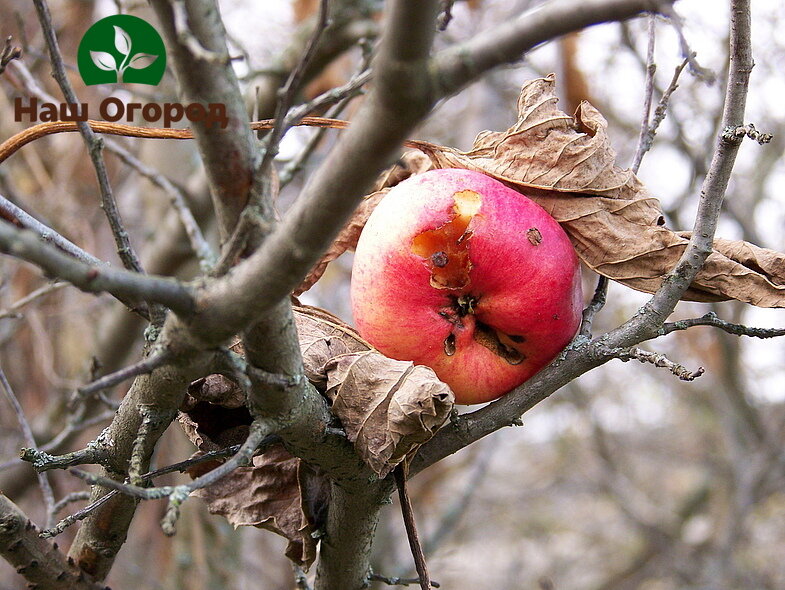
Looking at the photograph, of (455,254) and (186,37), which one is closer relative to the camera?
(186,37)

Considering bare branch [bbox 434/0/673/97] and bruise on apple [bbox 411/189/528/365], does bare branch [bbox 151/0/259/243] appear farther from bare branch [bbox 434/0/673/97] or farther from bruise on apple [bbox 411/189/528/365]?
bruise on apple [bbox 411/189/528/365]

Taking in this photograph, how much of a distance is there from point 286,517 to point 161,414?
0.33m

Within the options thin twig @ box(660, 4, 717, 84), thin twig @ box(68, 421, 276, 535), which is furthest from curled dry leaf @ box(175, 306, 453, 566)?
thin twig @ box(660, 4, 717, 84)

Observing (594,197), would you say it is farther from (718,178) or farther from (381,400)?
(381,400)

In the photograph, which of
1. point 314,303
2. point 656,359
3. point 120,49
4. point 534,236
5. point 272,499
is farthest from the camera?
point 314,303

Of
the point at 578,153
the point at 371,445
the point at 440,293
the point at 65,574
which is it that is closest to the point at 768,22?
the point at 578,153

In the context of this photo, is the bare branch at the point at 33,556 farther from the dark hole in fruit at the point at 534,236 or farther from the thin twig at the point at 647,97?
the thin twig at the point at 647,97

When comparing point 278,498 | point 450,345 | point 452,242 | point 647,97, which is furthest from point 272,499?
point 647,97

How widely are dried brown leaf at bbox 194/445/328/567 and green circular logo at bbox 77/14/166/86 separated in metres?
0.77

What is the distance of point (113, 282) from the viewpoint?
0.54 m

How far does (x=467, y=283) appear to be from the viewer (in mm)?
962

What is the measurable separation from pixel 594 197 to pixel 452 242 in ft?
0.73

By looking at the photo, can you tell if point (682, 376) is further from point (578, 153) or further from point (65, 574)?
point (65, 574)

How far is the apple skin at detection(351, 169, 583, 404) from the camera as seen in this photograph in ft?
3.08
